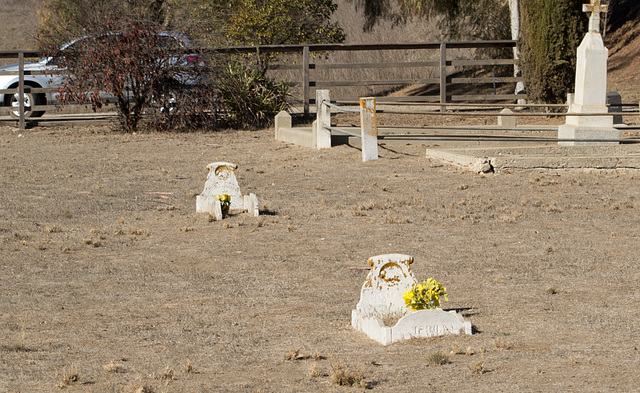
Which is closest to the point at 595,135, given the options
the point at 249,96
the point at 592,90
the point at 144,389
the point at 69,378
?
the point at 592,90

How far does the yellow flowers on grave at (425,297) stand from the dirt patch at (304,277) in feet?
0.93

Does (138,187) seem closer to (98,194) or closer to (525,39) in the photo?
(98,194)

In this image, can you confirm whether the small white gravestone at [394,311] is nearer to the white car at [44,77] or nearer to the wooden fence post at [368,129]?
the wooden fence post at [368,129]

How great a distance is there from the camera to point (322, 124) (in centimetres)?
1438

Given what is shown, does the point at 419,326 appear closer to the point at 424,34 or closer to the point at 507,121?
the point at 507,121

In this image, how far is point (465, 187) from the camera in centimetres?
1081

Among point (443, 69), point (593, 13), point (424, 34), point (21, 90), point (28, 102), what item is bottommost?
point (28, 102)

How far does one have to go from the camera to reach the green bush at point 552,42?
18.6m

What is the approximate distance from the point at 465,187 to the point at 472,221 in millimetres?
2047

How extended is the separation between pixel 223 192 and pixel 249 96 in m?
9.34

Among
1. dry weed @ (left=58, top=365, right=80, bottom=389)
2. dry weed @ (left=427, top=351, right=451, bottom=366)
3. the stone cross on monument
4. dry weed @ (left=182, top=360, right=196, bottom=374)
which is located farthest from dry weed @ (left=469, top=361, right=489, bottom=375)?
the stone cross on monument

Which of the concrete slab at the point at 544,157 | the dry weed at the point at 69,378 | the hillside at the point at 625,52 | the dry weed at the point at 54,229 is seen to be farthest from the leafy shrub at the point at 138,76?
the dry weed at the point at 69,378

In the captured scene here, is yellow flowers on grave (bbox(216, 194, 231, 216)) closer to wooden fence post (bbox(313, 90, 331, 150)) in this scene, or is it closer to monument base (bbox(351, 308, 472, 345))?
monument base (bbox(351, 308, 472, 345))

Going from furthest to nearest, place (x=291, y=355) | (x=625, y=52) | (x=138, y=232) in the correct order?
(x=625, y=52) → (x=138, y=232) → (x=291, y=355)
